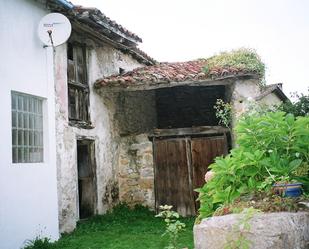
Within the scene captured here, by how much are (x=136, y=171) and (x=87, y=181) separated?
1483 mm

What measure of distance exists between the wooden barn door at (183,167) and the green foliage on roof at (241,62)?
1.79 meters

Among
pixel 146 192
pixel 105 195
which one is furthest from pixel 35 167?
pixel 146 192

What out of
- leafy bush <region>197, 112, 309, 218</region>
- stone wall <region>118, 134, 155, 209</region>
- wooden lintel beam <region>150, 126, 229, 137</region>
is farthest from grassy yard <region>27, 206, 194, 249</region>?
leafy bush <region>197, 112, 309, 218</region>

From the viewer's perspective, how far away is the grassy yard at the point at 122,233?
22.3 feet

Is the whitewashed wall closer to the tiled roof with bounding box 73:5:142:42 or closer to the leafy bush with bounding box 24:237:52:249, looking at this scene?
the leafy bush with bounding box 24:237:52:249

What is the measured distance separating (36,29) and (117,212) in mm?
5007

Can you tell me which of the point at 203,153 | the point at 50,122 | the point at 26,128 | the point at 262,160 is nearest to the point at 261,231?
the point at 262,160

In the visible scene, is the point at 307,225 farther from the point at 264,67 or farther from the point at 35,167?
the point at 264,67

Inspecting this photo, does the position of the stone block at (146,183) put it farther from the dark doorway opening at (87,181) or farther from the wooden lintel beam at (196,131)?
the dark doorway opening at (87,181)

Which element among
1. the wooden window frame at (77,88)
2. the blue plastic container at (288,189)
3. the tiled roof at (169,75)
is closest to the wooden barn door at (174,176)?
the tiled roof at (169,75)

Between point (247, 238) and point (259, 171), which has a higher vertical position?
point (259, 171)

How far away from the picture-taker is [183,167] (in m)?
9.83

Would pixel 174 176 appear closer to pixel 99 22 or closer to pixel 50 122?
pixel 50 122

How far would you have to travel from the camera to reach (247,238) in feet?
10.5
